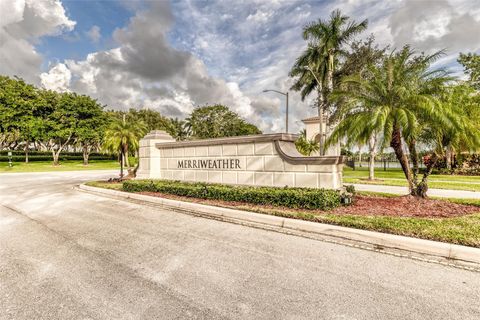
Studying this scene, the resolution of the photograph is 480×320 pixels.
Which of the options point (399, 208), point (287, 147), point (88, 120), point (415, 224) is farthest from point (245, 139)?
point (88, 120)

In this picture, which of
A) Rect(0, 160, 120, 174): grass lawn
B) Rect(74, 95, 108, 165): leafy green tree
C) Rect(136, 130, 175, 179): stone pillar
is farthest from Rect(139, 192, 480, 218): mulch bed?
Rect(74, 95, 108, 165): leafy green tree

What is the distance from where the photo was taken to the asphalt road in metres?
3.27

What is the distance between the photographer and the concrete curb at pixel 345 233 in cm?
471

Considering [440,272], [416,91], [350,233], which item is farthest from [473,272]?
[416,91]

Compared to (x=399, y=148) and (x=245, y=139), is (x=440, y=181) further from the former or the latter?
(x=245, y=139)

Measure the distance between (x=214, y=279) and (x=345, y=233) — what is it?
328cm

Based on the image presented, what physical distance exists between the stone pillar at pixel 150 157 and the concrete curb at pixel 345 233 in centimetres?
585

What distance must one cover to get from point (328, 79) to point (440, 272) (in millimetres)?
26584

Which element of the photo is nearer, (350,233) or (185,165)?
(350,233)

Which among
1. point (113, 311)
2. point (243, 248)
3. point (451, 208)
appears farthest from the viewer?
point (451, 208)

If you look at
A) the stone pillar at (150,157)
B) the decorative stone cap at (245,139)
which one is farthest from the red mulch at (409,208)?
the stone pillar at (150,157)

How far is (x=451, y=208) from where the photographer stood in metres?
8.10

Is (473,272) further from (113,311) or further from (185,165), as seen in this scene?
(185,165)

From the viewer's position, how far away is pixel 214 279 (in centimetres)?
405
